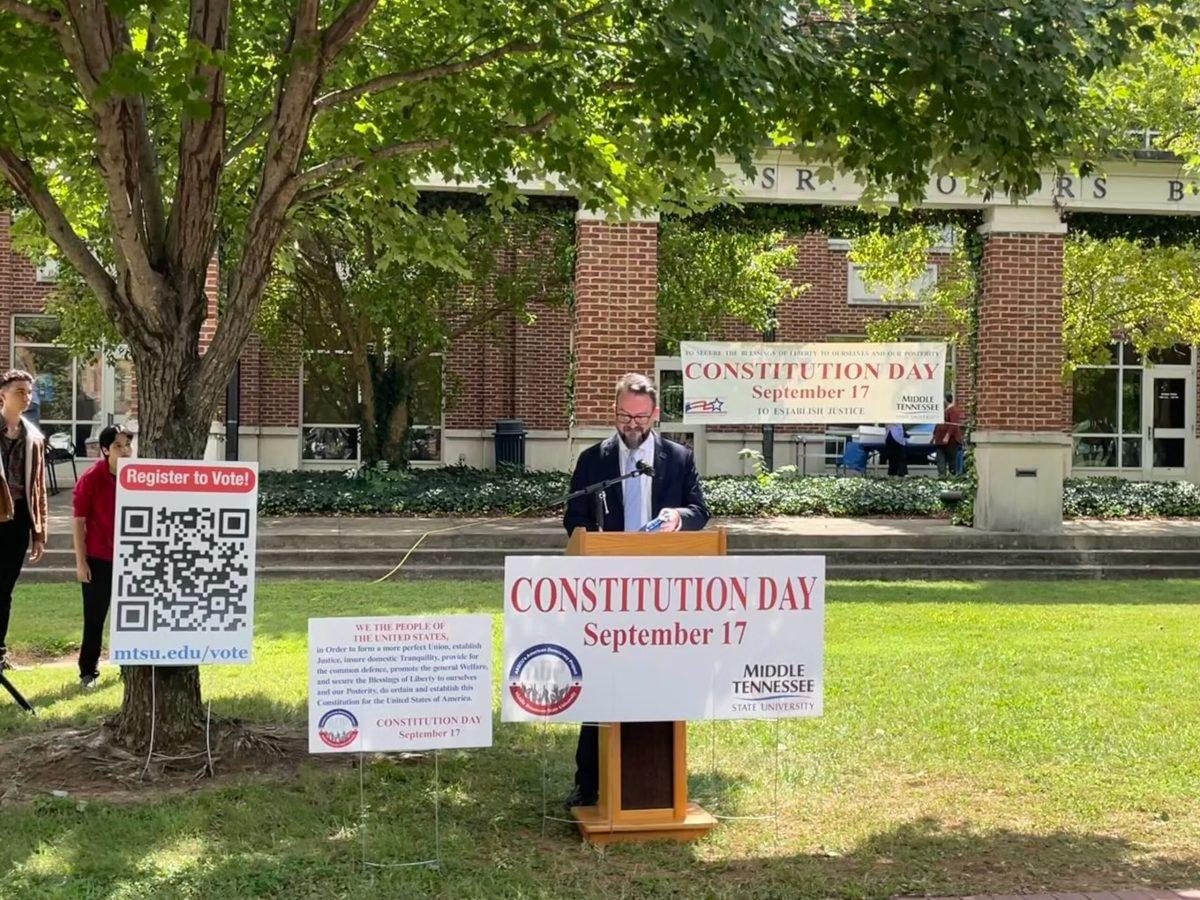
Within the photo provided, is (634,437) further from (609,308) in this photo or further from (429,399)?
(429,399)

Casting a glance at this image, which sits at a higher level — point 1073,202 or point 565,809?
point 1073,202

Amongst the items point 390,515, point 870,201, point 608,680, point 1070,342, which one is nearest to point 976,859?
point 608,680

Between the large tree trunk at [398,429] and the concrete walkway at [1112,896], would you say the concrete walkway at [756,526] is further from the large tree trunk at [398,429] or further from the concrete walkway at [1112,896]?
the concrete walkway at [1112,896]

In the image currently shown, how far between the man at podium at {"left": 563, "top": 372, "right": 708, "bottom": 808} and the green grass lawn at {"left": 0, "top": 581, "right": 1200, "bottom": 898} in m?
0.33

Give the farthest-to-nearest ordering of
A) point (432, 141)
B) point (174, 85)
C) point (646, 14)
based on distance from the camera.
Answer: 1. point (432, 141)
2. point (646, 14)
3. point (174, 85)

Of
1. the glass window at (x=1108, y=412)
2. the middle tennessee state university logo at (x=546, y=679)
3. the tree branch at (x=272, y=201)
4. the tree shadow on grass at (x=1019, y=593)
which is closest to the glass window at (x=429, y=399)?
the tree shadow on grass at (x=1019, y=593)

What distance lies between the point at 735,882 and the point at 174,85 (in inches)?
160

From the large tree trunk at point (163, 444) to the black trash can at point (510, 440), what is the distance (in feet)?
57.3

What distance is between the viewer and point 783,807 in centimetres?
598

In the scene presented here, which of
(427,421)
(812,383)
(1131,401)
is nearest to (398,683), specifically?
(812,383)

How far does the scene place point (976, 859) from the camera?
5.29m

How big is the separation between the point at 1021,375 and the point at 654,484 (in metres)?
11.7

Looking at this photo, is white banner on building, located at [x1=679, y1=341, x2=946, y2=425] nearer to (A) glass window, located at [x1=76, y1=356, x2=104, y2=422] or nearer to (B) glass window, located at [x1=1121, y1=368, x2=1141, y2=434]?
(B) glass window, located at [x1=1121, y1=368, x2=1141, y2=434]

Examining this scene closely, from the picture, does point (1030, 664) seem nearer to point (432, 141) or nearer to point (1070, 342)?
point (432, 141)
